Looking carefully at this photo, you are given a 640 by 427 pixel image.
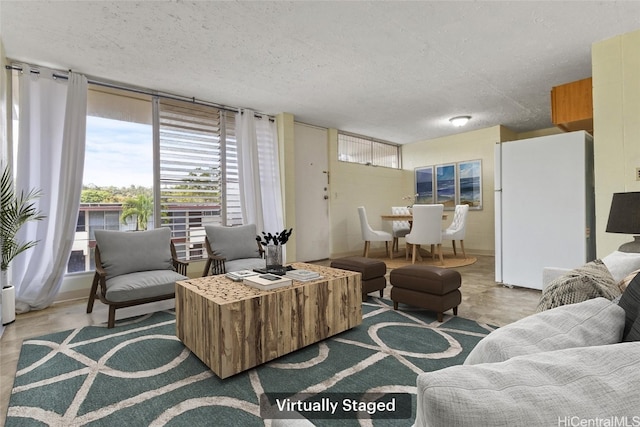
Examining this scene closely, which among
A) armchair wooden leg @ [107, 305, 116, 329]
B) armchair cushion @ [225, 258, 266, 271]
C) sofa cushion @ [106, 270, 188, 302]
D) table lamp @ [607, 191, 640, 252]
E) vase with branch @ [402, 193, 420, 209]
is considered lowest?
armchair wooden leg @ [107, 305, 116, 329]

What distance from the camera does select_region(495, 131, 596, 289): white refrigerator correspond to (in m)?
3.47

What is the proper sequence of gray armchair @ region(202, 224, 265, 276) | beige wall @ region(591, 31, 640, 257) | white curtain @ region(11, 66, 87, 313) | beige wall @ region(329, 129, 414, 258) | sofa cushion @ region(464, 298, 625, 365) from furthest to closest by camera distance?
beige wall @ region(329, 129, 414, 258) < gray armchair @ region(202, 224, 265, 276) < white curtain @ region(11, 66, 87, 313) < beige wall @ region(591, 31, 640, 257) < sofa cushion @ region(464, 298, 625, 365)

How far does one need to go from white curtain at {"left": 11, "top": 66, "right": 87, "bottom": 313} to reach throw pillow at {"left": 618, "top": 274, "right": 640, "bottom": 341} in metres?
4.54

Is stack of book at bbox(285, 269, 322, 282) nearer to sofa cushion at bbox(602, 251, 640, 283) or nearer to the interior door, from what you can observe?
sofa cushion at bbox(602, 251, 640, 283)

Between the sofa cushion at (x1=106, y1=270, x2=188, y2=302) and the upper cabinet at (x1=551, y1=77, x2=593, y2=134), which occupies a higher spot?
the upper cabinet at (x1=551, y1=77, x2=593, y2=134)

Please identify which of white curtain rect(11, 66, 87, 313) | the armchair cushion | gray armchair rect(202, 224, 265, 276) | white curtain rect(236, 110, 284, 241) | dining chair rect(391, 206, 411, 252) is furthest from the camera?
dining chair rect(391, 206, 411, 252)

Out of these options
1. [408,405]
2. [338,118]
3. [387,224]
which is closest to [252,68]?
[338,118]

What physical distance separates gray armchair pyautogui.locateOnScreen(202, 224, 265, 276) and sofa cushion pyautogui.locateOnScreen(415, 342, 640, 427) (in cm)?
315

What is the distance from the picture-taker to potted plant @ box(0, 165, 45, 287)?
2.87m

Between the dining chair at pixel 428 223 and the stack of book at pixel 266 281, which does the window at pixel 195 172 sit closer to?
the stack of book at pixel 266 281

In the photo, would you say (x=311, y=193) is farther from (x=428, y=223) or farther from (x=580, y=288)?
(x=580, y=288)

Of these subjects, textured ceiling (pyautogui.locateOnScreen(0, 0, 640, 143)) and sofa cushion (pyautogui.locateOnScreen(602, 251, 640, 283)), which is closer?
sofa cushion (pyautogui.locateOnScreen(602, 251, 640, 283))

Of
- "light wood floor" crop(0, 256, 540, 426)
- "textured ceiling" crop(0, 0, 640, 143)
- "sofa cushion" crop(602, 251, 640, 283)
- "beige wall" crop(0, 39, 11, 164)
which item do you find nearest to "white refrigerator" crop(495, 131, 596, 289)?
"light wood floor" crop(0, 256, 540, 426)

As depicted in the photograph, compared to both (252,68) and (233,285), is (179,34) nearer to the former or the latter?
(252,68)
